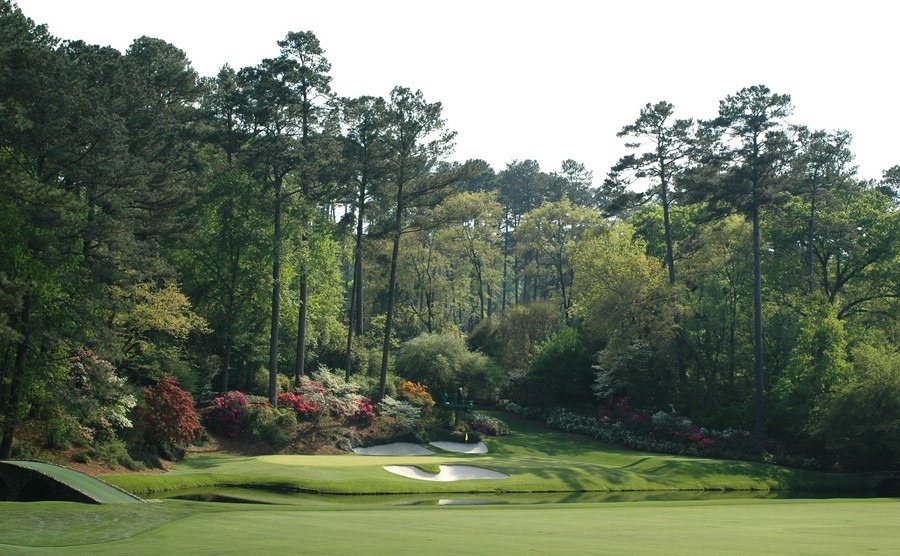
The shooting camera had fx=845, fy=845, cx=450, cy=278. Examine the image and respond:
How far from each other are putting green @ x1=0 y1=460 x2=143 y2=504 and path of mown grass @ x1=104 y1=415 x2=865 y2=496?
3.57m

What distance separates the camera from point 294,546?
12.7m

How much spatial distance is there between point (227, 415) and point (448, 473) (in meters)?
12.2

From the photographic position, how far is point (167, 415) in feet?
104

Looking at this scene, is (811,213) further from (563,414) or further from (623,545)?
(623,545)

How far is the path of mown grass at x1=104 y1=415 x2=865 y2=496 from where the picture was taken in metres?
27.4

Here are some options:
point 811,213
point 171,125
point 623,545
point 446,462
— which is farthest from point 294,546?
point 811,213

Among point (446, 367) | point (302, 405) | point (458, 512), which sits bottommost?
point (458, 512)

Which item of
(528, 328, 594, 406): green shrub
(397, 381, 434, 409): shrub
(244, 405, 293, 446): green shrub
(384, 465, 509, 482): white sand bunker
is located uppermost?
(528, 328, 594, 406): green shrub

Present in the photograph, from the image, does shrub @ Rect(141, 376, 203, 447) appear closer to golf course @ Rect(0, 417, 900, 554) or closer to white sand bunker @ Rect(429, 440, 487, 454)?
golf course @ Rect(0, 417, 900, 554)

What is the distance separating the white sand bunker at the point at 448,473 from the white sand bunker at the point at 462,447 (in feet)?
27.3

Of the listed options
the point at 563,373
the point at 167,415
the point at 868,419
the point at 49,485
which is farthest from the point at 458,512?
the point at 563,373

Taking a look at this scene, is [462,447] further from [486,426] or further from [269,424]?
[269,424]

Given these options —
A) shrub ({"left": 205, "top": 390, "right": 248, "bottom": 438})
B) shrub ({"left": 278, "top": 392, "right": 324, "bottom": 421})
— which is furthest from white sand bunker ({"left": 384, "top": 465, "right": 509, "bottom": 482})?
shrub ({"left": 278, "top": 392, "right": 324, "bottom": 421})

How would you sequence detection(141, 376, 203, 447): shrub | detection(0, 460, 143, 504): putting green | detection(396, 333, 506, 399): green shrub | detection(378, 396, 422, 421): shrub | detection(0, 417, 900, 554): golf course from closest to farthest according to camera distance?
detection(0, 417, 900, 554): golf course < detection(0, 460, 143, 504): putting green < detection(141, 376, 203, 447): shrub < detection(378, 396, 422, 421): shrub < detection(396, 333, 506, 399): green shrub
